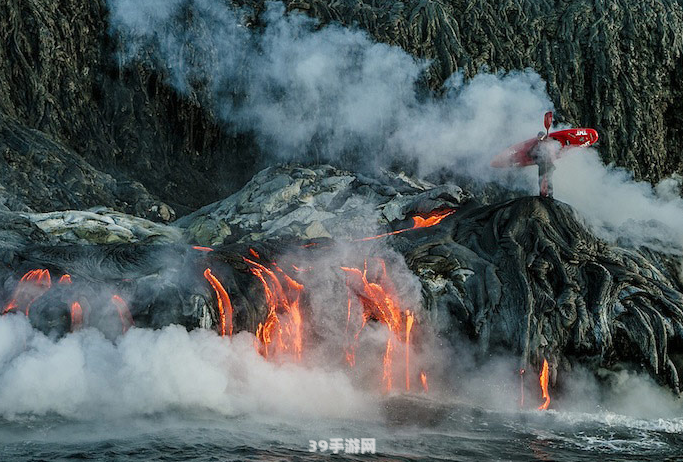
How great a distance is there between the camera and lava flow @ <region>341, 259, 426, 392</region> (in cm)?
1252

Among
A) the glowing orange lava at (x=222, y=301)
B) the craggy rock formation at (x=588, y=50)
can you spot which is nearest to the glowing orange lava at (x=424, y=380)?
the glowing orange lava at (x=222, y=301)

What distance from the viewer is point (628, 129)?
74.6ft

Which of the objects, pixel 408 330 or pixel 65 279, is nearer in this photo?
pixel 65 279

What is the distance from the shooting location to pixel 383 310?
12836 millimetres

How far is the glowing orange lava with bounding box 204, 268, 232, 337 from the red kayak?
25.5 ft

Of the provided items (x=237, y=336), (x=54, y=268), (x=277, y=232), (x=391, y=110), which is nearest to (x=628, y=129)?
(x=391, y=110)

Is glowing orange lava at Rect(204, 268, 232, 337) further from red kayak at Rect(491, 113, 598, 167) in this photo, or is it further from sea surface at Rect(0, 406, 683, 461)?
red kayak at Rect(491, 113, 598, 167)

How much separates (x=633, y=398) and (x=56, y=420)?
8.68 m

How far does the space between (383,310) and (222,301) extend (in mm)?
2698

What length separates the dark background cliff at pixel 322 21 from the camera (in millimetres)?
20531

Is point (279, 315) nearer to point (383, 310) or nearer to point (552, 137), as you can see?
point (383, 310)

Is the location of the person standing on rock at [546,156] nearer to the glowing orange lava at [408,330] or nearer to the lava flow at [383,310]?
the lava flow at [383,310]

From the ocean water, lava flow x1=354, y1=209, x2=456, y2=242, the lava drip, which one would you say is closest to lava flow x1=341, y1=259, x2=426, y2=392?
the lava drip

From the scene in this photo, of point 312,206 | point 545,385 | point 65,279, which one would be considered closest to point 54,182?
point 312,206
